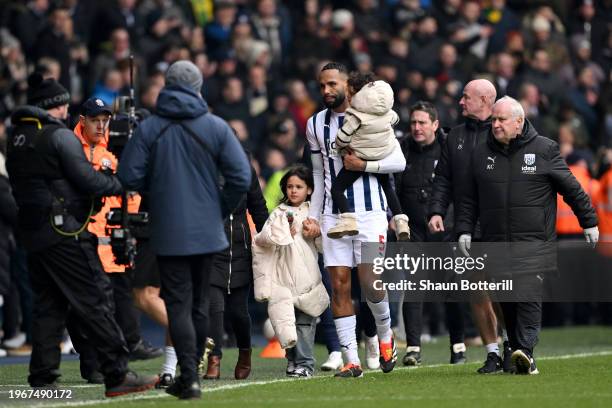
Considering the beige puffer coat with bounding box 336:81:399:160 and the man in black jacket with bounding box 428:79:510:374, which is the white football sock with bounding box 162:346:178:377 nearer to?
the beige puffer coat with bounding box 336:81:399:160

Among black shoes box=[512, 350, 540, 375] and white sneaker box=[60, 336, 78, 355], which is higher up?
black shoes box=[512, 350, 540, 375]

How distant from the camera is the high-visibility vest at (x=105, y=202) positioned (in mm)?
14062

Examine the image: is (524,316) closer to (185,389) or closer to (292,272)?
(292,272)

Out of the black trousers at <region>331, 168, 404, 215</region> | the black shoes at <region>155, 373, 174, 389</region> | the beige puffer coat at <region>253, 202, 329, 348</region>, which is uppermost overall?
the black trousers at <region>331, 168, 404, 215</region>

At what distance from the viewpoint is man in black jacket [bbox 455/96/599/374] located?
1323 centimetres

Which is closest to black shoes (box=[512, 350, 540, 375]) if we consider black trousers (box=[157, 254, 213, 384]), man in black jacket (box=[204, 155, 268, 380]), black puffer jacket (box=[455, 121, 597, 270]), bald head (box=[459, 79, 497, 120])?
black puffer jacket (box=[455, 121, 597, 270])

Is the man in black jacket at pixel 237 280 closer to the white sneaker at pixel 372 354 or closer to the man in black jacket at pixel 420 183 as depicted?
the white sneaker at pixel 372 354

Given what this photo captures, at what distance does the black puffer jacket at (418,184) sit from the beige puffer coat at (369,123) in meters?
2.26

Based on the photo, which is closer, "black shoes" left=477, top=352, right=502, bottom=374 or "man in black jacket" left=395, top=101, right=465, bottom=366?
"black shoes" left=477, top=352, right=502, bottom=374

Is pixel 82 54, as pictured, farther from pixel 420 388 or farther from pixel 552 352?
pixel 420 388

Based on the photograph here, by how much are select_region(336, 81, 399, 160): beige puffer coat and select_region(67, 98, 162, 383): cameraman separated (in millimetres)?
1847

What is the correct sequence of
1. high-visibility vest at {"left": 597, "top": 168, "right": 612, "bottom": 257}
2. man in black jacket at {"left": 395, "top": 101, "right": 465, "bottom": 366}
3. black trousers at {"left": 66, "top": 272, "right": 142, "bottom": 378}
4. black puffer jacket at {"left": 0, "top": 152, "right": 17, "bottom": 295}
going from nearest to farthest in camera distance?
black trousers at {"left": 66, "top": 272, "right": 142, "bottom": 378}, man in black jacket at {"left": 395, "top": 101, "right": 465, "bottom": 366}, black puffer jacket at {"left": 0, "top": 152, "right": 17, "bottom": 295}, high-visibility vest at {"left": 597, "top": 168, "right": 612, "bottom": 257}

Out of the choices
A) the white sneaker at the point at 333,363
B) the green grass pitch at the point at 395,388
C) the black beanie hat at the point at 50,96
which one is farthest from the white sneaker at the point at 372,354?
the black beanie hat at the point at 50,96

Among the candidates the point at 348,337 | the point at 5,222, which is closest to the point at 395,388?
the point at 348,337
